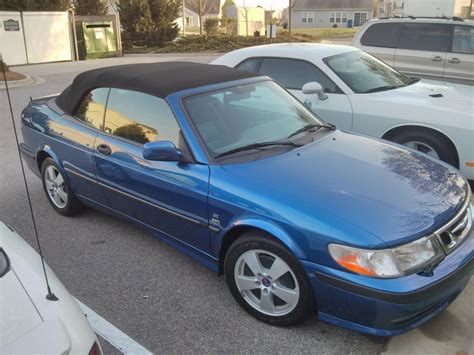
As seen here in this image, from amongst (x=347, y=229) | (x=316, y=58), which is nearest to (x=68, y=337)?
(x=347, y=229)

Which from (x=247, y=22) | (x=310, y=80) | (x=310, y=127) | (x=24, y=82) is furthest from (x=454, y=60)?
(x=247, y=22)

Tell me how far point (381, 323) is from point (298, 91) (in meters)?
3.69

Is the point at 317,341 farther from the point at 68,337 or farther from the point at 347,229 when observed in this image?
the point at 68,337

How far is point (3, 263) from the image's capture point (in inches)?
86.4

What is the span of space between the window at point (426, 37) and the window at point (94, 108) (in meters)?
6.20

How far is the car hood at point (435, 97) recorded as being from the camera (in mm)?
5113

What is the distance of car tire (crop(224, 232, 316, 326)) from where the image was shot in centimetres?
283

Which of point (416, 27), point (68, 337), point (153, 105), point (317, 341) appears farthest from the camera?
point (416, 27)

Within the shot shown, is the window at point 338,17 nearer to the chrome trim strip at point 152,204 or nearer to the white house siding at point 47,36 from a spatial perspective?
the white house siding at point 47,36

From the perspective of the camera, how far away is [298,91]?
228 inches

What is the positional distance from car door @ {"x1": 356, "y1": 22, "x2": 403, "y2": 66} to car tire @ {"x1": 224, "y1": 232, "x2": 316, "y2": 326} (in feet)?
21.9

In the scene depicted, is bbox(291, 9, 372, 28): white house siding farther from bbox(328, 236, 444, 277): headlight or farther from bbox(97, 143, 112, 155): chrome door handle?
bbox(328, 236, 444, 277): headlight

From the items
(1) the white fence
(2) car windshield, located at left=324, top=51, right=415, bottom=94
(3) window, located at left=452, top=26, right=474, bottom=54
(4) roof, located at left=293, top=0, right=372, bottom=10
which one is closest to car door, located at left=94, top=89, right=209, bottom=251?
(2) car windshield, located at left=324, top=51, right=415, bottom=94

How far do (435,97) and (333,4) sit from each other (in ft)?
230
